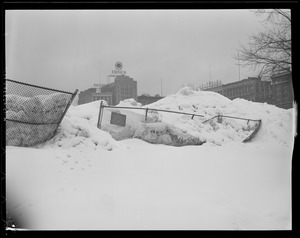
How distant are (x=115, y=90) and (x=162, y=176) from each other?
1.00 meters

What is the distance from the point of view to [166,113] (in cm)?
311

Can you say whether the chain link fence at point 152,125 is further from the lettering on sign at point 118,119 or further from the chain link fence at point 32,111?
the chain link fence at point 32,111

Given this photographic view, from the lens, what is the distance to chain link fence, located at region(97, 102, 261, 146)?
304cm

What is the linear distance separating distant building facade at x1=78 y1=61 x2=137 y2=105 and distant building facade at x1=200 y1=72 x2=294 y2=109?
0.77 m

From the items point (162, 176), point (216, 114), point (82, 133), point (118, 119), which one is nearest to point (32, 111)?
point (82, 133)

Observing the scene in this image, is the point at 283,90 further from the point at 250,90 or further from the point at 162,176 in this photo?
the point at 162,176

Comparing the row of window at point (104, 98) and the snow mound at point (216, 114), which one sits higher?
the row of window at point (104, 98)

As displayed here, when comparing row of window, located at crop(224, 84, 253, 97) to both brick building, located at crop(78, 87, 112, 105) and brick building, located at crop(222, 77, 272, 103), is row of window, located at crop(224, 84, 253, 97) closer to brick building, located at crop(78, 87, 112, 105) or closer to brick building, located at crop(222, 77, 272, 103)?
brick building, located at crop(222, 77, 272, 103)

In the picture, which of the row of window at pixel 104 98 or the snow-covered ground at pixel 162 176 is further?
the row of window at pixel 104 98

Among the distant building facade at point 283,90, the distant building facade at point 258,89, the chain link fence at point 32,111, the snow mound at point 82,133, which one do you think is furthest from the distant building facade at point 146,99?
the distant building facade at point 283,90

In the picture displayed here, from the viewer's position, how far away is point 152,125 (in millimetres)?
3082

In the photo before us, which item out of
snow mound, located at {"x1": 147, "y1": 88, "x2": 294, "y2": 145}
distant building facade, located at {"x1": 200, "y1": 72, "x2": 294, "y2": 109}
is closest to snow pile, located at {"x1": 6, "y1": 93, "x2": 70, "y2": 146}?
snow mound, located at {"x1": 147, "y1": 88, "x2": 294, "y2": 145}

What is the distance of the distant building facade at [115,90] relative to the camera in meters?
2.95

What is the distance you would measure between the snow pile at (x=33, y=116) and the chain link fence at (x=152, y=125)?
1.53ft
